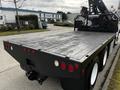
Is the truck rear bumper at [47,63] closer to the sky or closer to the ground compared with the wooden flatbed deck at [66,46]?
closer to the ground

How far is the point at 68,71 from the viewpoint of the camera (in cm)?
241

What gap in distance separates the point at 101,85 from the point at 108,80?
1.29ft

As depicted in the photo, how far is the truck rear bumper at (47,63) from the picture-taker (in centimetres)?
233

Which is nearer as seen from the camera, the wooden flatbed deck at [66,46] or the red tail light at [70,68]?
the red tail light at [70,68]

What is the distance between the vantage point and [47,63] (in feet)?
8.90

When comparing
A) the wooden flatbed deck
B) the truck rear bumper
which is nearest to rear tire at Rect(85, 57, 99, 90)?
the wooden flatbed deck

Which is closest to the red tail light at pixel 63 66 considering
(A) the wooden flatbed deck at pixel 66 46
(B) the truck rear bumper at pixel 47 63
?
(B) the truck rear bumper at pixel 47 63

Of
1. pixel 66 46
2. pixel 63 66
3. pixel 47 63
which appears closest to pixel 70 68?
pixel 63 66

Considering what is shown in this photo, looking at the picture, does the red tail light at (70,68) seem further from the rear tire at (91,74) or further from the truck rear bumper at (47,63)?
the rear tire at (91,74)

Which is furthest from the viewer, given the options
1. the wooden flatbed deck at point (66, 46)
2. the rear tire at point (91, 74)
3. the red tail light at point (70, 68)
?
the rear tire at point (91, 74)

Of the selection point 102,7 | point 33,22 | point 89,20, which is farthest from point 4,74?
point 33,22

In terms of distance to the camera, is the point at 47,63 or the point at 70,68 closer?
the point at 70,68

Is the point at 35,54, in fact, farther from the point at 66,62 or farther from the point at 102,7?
the point at 102,7

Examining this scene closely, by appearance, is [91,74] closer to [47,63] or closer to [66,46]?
[66,46]
